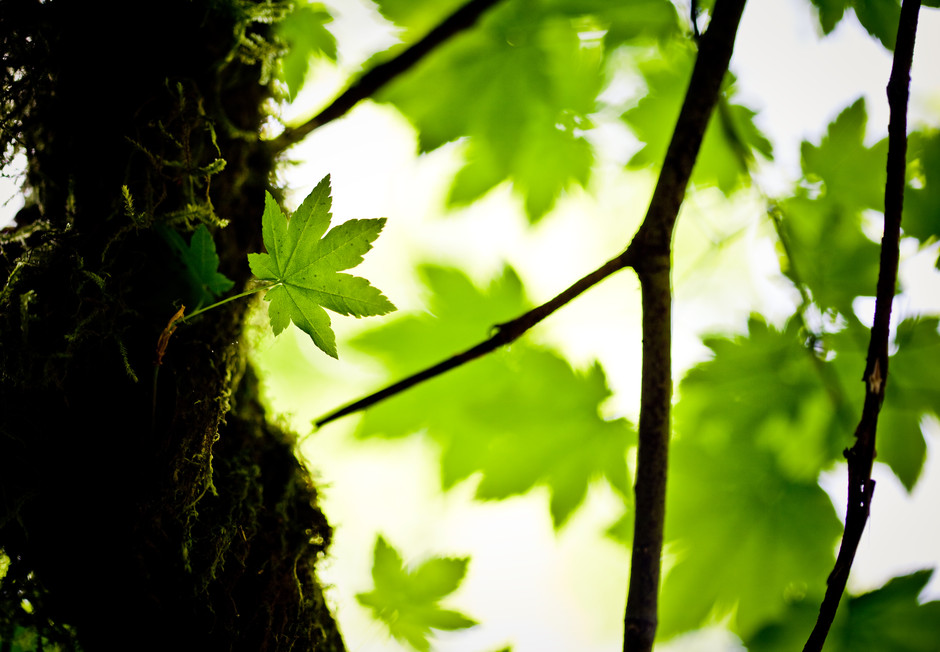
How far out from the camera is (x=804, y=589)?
103 cm

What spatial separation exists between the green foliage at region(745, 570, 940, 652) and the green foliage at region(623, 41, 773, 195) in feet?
2.65

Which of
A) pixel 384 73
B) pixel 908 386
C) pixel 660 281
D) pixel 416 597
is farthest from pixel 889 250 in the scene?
pixel 416 597

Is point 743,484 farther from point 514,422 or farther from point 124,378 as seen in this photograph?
point 124,378

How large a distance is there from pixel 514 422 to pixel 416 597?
0.35 meters

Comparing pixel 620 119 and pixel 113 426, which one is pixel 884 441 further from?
pixel 113 426

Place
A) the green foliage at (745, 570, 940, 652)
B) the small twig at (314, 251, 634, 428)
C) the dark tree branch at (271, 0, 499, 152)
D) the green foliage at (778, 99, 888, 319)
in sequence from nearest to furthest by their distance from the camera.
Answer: the small twig at (314, 251, 634, 428), the dark tree branch at (271, 0, 499, 152), the green foliage at (745, 570, 940, 652), the green foliage at (778, 99, 888, 319)

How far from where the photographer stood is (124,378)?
56 cm

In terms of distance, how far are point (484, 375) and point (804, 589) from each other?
0.73 meters

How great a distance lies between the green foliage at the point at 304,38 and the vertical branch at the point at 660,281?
2.26 ft

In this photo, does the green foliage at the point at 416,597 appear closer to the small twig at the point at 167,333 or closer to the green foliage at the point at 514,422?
the green foliage at the point at 514,422

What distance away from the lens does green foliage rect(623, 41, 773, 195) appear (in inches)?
44.5

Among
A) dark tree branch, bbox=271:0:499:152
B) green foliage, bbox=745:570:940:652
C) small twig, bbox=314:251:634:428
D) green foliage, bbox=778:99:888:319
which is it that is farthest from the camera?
green foliage, bbox=778:99:888:319

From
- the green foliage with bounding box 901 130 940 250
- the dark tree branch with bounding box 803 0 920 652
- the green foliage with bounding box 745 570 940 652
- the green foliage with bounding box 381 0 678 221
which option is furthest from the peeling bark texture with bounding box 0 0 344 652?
the green foliage with bounding box 901 130 940 250

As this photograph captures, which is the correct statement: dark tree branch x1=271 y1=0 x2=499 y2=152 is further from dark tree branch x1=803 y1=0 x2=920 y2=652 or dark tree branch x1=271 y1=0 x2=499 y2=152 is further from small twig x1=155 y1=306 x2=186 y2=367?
dark tree branch x1=803 y1=0 x2=920 y2=652
